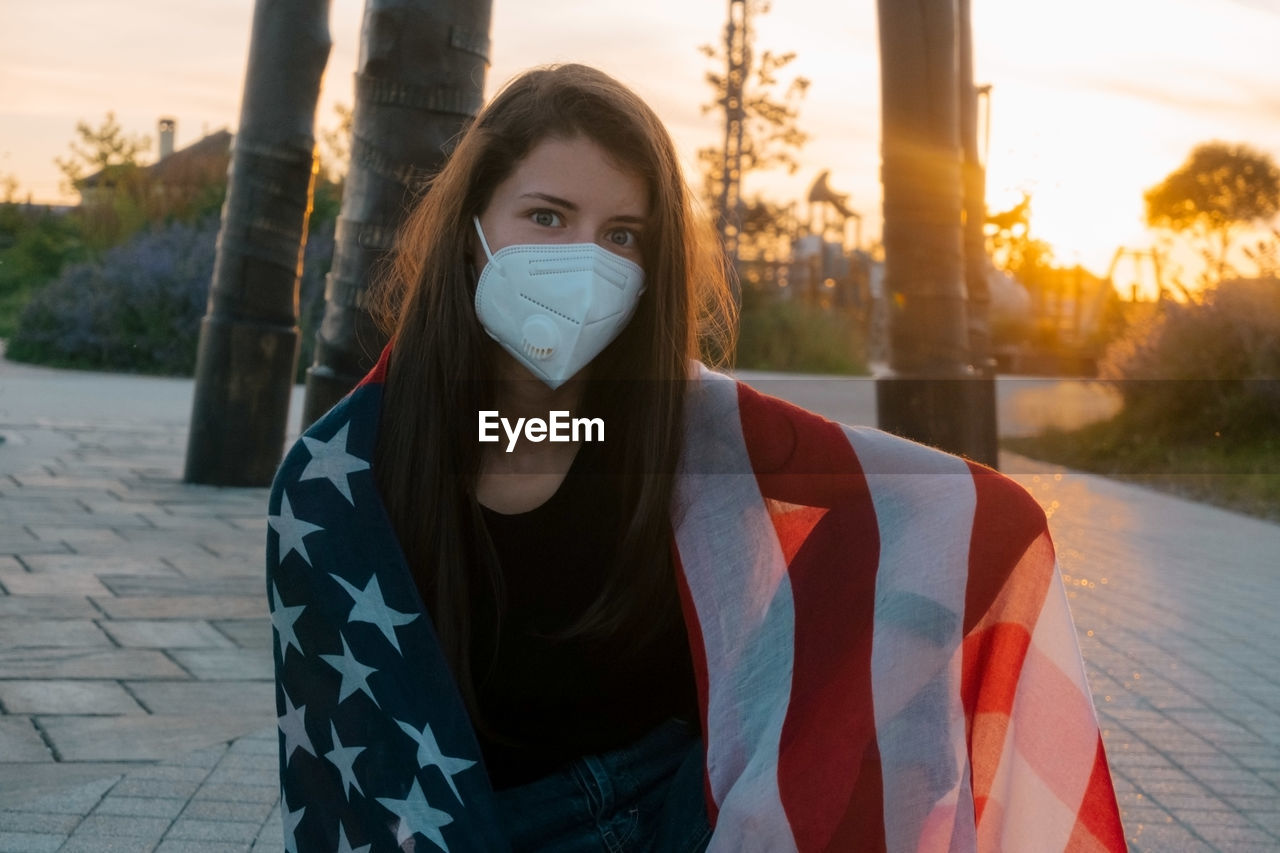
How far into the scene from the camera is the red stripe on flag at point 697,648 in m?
2.21

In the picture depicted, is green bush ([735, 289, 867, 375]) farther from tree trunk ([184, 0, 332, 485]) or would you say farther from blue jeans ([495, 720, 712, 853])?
blue jeans ([495, 720, 712, 853])

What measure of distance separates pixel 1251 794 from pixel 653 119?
2772 millimetres

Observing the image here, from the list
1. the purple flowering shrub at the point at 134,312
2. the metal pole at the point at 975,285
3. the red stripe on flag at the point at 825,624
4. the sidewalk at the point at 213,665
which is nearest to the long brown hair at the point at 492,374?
the red stripe on flag at the point at 825,624

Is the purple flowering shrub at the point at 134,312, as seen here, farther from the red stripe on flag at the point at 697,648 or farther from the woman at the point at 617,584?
the red stripe on flag at the point at 697,648

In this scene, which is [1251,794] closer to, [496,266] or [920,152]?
[920,152]

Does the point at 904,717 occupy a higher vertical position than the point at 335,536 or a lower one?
lower

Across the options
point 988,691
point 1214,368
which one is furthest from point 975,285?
point 988,691

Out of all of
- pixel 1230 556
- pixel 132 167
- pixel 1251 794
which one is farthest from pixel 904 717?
pixel 132 167

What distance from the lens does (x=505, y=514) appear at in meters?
2.39

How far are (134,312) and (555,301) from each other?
1902 cm

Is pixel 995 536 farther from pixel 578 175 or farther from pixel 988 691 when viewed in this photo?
pixel 578 175

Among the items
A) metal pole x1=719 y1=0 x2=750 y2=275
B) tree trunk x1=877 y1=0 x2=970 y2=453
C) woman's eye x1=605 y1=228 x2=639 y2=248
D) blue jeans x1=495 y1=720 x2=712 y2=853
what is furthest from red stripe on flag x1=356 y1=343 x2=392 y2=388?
metal pole x1=719 y1=0 x2=750 y2=275

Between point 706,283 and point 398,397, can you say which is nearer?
point 398,397

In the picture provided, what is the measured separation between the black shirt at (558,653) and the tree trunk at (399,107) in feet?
7.94
